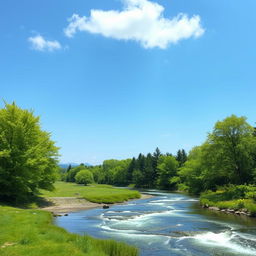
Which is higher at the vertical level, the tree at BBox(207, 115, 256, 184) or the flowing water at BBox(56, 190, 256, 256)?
the tree at BBox(207, 115, 256, 184)

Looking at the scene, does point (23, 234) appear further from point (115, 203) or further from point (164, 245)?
point (115, 203)

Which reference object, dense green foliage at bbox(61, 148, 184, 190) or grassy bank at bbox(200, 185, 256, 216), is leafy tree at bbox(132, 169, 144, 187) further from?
grassy bank at bbox(200, 185, 256, 216)

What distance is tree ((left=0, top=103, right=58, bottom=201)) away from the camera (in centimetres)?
3566

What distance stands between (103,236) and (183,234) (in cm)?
735

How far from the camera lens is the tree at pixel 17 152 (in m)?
35.7

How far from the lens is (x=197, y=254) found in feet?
57.4

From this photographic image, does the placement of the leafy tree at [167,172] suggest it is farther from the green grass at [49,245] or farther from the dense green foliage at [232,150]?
the green grass at [49,245]

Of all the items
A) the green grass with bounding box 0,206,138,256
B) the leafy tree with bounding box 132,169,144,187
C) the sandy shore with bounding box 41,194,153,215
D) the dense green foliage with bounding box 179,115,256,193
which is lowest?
the sandy shore with bounding box 41,194,153,215

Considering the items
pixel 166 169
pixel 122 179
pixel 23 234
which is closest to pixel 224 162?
pixel 23 234

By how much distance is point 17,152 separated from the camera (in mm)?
36062

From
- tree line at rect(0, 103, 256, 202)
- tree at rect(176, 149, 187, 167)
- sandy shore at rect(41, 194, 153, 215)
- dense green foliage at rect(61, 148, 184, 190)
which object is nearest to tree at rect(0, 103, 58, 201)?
tree line at rect(0, 103, 256, 202)

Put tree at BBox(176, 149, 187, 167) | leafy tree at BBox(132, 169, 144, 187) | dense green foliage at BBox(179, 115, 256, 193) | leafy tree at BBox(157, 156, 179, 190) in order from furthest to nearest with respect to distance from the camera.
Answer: leafy tree at BBox(132, 169, 144, 187) < tree at BBox(176, 149, 187, 167) < leafy tree at BBox(157, 156, 179, 190) < dense green foliage at BBox(179, 115, 256, 193)

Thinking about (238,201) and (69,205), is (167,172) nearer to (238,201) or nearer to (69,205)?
(69,205)

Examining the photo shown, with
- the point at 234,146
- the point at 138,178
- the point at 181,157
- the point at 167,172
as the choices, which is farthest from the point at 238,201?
the point at 138,178
